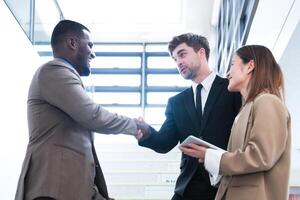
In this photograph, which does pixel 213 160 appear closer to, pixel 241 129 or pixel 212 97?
pixel 241 129

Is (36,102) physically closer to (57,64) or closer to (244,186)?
(57,64)

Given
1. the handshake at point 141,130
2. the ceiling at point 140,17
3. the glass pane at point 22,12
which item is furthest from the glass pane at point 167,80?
the handshake at point 141,130

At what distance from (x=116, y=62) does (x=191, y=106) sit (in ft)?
22.8

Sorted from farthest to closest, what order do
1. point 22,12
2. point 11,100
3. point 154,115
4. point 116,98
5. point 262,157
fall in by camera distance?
point 116,98 → point 154,115 → point 22,12 → point 11,100 → point 262,157

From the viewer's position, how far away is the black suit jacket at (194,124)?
253 centimetres

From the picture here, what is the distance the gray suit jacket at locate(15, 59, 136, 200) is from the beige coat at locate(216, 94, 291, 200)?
61 cm

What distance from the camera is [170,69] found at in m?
9.48

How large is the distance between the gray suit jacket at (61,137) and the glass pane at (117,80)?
23.3 ft

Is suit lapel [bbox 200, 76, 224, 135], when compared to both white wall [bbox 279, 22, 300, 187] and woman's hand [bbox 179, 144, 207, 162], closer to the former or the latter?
woman's hand [bbox 179, 144, 207, 162]

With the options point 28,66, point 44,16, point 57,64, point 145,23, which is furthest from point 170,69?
point 57,64

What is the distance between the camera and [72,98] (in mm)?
2119

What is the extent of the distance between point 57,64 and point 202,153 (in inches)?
30.7

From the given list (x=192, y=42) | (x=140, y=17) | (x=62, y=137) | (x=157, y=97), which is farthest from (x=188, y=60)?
(x=157, y=97)

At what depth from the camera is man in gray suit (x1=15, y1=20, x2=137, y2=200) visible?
204cm
